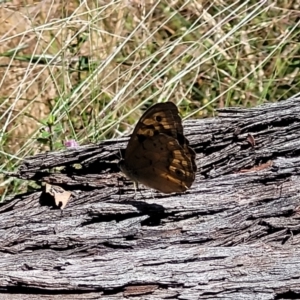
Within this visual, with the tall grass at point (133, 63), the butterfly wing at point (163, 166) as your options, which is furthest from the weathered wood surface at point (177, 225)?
the tall grass at point (133, 63)

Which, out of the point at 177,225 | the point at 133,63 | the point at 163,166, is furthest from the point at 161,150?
the point at 133,63

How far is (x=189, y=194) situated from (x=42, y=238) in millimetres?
469

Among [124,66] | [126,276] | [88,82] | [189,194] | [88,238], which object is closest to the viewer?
[126,276]

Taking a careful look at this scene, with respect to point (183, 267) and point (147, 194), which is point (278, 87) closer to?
point (147, 194)

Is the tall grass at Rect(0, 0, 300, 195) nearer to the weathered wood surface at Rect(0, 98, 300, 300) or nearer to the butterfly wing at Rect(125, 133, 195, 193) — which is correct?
the butterfly wing at Rect(125, 133, 195, 193)

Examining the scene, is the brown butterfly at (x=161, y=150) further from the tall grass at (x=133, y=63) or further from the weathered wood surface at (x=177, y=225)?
the tall grass at (x=133, y=63)

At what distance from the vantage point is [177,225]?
2281 mm

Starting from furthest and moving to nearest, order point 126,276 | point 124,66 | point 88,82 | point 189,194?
point 124,66, point 88,82, point 189,194, point 126,276

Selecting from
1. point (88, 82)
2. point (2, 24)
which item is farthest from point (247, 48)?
point (2, 24)

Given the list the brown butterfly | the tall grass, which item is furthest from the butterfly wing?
the tall grass

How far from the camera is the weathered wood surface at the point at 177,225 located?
6.81 feet

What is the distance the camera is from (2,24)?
13.4 feet

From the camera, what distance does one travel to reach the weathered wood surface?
208cm

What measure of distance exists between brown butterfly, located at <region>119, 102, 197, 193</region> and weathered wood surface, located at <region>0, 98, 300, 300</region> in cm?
4
